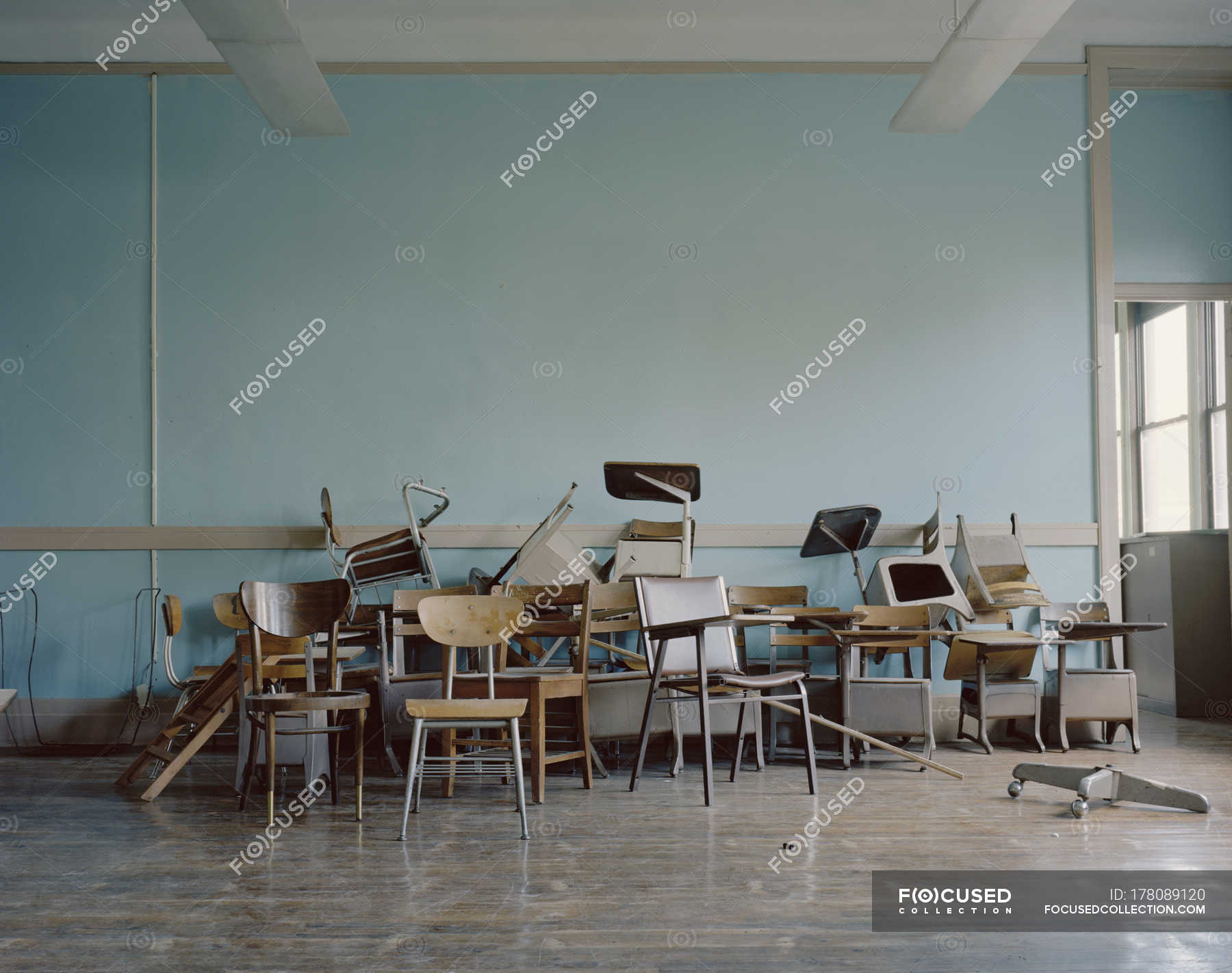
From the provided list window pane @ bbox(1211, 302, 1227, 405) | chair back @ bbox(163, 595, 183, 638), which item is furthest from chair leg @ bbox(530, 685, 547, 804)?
window pane @ bbox(1211, 302, 1227, 405)

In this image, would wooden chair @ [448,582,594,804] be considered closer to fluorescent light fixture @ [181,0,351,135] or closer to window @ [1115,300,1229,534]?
fluorescent light fixture @ [181,0,351,135]

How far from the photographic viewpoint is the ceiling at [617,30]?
693 centimetres

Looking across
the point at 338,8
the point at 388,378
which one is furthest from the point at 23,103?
the point at 388,378

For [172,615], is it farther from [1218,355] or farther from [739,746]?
[1218,355]

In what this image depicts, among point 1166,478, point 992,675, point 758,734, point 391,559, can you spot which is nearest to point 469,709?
point 758,734

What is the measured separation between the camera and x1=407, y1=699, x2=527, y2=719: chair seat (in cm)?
393

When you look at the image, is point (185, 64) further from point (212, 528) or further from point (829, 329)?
point (829, 329)

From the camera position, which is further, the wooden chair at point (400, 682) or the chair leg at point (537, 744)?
the wooden chair at point (400, 682)

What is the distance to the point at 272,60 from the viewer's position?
18.6 ft

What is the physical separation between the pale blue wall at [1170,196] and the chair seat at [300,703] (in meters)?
6.04

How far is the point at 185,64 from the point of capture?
277 inches

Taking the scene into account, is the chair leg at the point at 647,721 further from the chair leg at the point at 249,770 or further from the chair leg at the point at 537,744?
the chair leg at the point at 249,770

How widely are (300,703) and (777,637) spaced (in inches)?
115

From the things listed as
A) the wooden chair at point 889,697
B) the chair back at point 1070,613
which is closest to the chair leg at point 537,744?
the wooden chair at point 889,697
